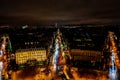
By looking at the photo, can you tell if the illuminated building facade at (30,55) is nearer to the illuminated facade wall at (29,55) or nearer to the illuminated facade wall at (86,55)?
the illuminated facade wall at (29,55)

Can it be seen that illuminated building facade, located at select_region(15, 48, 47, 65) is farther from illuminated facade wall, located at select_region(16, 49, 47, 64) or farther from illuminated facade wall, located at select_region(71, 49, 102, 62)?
illuminated facade wall, located at select_region(71, 49, 102, 62)

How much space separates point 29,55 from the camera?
17.6 m

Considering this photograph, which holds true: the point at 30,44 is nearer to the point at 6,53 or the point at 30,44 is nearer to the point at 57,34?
the point at 57,34

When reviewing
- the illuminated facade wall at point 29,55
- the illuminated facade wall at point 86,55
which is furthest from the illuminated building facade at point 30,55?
the illuminated facade wall at point 86,55

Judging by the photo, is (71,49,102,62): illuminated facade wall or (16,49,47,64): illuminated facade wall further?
(16,49,47,64): illuminated facade wall

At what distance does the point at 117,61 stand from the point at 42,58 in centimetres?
630

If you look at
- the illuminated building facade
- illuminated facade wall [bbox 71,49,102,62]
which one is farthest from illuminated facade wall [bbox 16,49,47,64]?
illuminated facade wall [bbox 71,49,102,62]

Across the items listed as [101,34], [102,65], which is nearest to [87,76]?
[102,65]

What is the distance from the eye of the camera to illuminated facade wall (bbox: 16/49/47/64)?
16539mm

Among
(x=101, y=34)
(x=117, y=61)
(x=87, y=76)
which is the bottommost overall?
(x=87, y=76)

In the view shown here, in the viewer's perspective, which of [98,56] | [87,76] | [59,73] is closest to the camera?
[59,73]

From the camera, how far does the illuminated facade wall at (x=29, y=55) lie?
1654 centimetres

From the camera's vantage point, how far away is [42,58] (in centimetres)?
1697

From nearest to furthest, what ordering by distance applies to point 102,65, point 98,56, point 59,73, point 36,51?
point 59,73 → point 102,65 → point 98,56 → point 36,51
